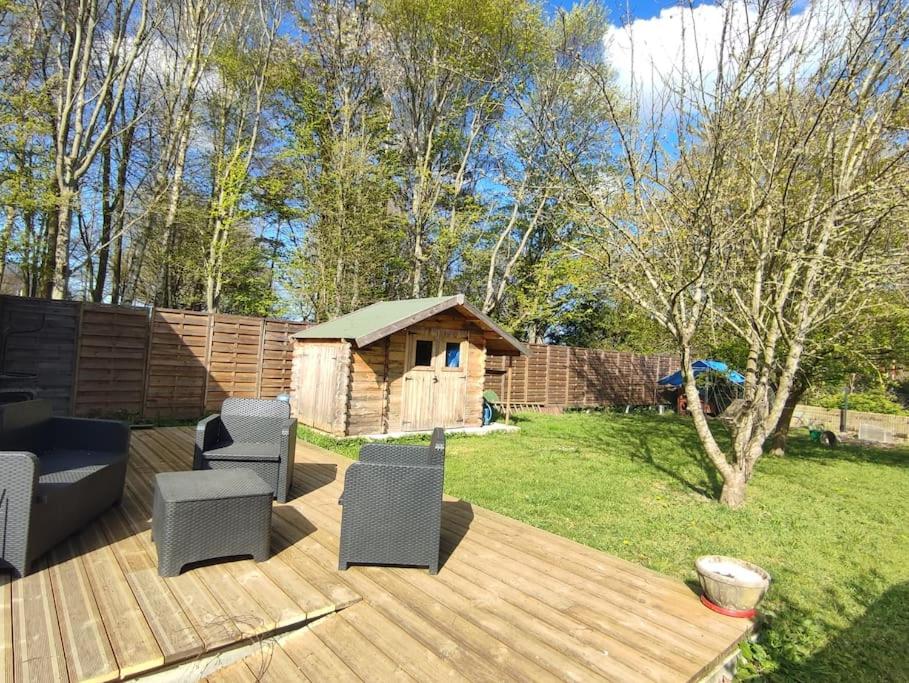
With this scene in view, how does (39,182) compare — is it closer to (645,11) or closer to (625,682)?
(645,11)

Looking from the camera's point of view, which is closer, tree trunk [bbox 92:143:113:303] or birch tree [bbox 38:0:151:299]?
birch tree [bbox 38:0:151:299]

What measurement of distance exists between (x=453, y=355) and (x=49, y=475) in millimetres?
7327

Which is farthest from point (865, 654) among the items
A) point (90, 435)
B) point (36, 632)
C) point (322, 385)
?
point (322, 385)

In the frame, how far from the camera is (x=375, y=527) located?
3.08 metres

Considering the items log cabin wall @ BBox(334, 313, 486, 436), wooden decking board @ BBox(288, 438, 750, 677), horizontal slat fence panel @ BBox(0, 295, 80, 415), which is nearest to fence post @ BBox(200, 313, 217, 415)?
horizontal slat fence panel @ BBox(0, 295, 80, 415)

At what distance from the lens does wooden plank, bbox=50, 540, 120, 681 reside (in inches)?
76.1

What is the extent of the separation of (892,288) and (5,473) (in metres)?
7.76

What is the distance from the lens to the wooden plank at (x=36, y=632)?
1910 millimetres

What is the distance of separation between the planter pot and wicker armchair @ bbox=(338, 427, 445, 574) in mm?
1634

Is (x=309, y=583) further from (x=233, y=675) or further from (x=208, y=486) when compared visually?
(x=208, y=486)

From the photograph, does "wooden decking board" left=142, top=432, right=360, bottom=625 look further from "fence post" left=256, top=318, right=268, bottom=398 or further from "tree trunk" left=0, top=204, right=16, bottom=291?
"tree trunk" left=0, top=204, right=16, bottom=291

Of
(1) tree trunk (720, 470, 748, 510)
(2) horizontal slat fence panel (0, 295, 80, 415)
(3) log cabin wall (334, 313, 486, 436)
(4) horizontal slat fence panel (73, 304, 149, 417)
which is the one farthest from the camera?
(3) log cabin wall (334, 313, 486, 436)

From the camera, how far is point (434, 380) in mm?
9734

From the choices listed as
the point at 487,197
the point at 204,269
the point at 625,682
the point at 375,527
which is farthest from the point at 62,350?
the point at 487,197
